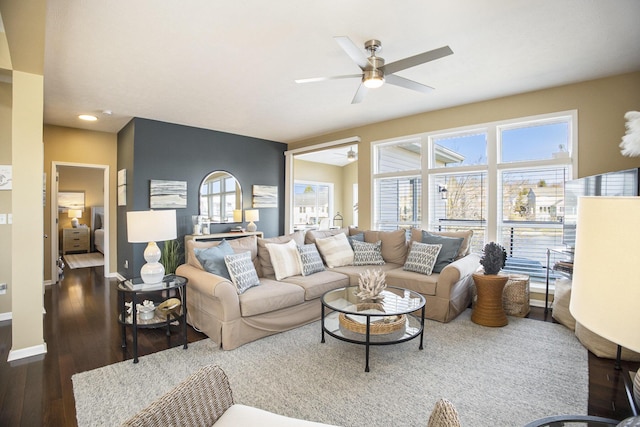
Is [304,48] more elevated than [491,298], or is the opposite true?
[304,48]

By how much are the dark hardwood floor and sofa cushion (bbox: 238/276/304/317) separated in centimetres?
67

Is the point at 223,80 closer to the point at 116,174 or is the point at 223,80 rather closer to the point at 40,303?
the point at 40,303

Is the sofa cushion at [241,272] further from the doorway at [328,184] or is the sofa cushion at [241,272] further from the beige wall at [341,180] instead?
the beige wall at [341,180]

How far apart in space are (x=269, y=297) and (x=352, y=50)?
88.9 inches

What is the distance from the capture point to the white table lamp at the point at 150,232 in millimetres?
2916

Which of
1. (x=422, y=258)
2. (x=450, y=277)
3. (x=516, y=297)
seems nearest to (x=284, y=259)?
(x=422, y=258)

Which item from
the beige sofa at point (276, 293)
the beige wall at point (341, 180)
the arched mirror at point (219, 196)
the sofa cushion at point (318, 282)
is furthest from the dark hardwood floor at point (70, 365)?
the beige wall at point (341, 180)

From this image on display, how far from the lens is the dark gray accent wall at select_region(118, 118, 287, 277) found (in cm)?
519

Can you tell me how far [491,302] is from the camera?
136 inches

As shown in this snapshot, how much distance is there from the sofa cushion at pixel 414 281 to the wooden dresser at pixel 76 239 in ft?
28.5

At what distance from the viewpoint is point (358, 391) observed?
7.35 ft

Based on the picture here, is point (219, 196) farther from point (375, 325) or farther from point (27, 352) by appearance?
point (375, 325)

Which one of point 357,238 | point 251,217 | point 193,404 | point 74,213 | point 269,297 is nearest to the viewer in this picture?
point 193,404

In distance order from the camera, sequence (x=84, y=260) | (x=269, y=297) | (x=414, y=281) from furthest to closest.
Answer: (x=84, y=260) < (x=414, y=281) < (x=269, y=297)
